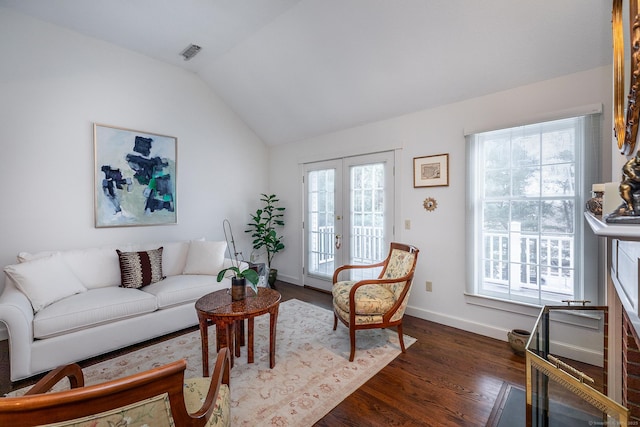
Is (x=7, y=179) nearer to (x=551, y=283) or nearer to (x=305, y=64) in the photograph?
(x=305, y=64)

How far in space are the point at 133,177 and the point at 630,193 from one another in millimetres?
4351

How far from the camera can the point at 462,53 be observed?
8.30ft

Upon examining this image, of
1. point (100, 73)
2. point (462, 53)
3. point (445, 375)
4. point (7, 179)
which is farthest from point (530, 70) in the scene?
point (7, 179)

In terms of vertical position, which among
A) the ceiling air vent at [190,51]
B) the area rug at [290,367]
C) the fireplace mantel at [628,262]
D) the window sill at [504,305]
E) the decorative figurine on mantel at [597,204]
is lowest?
the area rug at [290,367]

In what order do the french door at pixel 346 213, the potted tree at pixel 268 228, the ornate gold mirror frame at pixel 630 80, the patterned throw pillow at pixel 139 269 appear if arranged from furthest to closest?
1. the potted tree at pixel 268 228
2. the french door at pixel 346 213
3. the patterned throw pillow at pixel 139 269
4. the ornate gold mirror frame at pixel 630 80

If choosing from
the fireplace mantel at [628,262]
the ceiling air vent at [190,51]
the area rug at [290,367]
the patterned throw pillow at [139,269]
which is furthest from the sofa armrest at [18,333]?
the fireplace mantel at [628,262]

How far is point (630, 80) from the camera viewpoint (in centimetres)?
114

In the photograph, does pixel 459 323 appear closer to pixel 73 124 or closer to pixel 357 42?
pixel 357 42

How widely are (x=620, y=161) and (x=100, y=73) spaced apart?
493 cm

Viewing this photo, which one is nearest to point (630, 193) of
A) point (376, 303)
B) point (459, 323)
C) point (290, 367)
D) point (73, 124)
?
point (376, 303)

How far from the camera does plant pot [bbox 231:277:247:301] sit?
2305 mm

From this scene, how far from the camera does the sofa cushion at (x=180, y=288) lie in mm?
2832

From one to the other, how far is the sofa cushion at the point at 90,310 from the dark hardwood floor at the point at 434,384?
0.36 meters

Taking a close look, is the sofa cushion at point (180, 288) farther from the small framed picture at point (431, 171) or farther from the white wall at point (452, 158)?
the small framed picture at point (431, 171)
